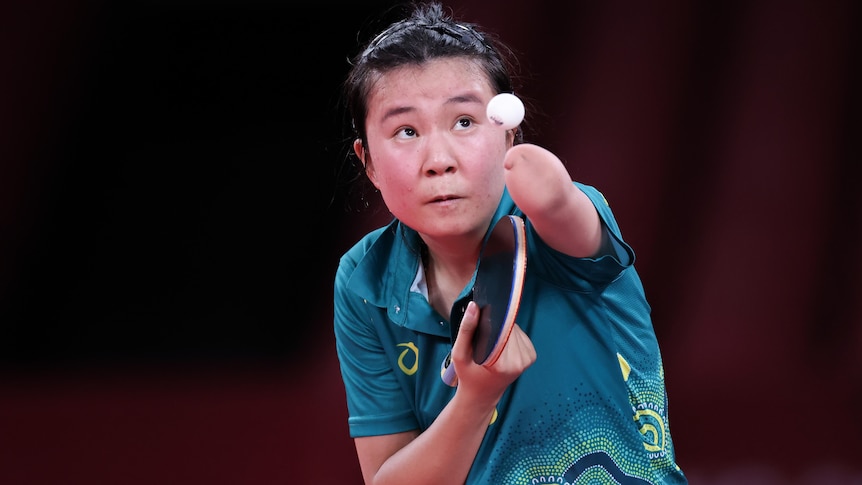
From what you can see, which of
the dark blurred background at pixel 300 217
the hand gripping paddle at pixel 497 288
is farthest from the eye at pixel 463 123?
the dark blurred background at pixel 300 217

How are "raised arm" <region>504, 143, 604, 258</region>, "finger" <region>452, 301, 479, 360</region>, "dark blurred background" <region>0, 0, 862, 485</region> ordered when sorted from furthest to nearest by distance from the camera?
1. "dark blurred background" <region>0, 0, 862, 485</region>
2. "finger" <region>452, 301, 479, 360</region>
3. "raised arm" <region>504, 143, 604, 258</region>

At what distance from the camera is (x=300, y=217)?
8.63 ft

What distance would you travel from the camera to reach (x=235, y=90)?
104 inches

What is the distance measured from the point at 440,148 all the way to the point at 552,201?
20cm

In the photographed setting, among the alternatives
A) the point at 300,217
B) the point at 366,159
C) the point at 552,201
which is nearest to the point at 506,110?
the point at 552,201

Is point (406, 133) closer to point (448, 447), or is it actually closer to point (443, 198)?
point (443, 198)

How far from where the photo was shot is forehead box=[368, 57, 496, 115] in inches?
43.3

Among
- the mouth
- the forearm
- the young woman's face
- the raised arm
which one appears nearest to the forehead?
the young woman's face

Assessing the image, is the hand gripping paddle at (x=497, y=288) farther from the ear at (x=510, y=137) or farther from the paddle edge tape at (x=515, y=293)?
the ear at (x=510, y=137)

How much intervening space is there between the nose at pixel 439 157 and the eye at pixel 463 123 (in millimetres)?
26

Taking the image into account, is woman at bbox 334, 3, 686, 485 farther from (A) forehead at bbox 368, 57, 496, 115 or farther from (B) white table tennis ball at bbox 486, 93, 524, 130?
(B) white table tennis ball at bbox 486, 93, 524, 130

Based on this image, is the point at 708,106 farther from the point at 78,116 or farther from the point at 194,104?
the point at 78,116

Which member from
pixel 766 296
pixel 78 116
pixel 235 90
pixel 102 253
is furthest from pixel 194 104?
pixel 766 296

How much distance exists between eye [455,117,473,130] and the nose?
26mm
